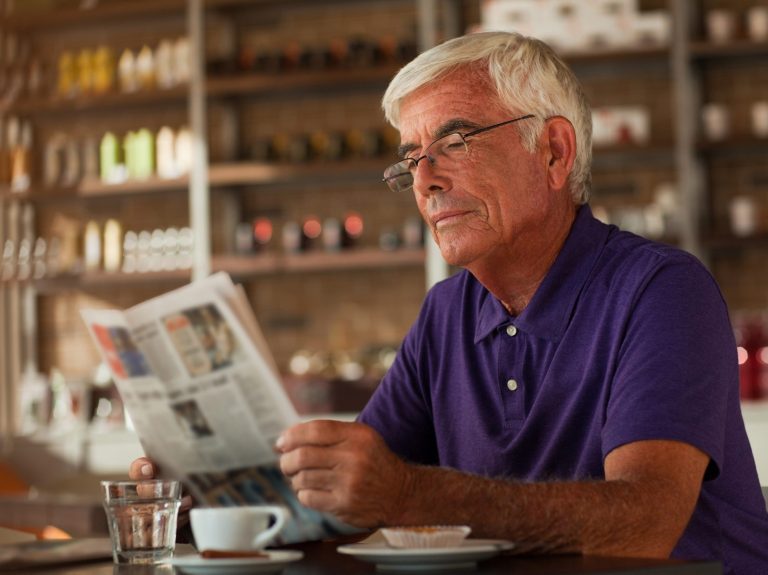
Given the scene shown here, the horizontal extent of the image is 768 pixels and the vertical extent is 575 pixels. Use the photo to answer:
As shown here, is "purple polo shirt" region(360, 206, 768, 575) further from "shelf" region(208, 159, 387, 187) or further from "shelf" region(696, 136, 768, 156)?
"shelf" region(208, 159, 387, 187)

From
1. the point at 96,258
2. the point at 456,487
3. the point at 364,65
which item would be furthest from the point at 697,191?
the point at 456,487

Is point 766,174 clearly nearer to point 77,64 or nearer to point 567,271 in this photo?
point 77,64

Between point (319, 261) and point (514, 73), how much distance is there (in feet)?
12.2

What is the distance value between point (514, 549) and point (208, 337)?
Result: 1.31 feet

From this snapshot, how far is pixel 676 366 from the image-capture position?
4.87 ft

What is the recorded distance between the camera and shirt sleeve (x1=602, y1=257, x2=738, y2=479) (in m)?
1.44

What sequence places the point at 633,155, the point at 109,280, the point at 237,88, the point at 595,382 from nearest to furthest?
the point at 595,382
the point at 633,155
the point at 237,88
the point at 109,280

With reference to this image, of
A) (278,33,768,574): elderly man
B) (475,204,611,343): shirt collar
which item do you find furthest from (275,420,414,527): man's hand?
(475,204,611,343): shirt collar

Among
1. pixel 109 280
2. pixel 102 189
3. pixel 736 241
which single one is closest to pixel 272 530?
pixel 736 241

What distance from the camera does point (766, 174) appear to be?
5.27 m

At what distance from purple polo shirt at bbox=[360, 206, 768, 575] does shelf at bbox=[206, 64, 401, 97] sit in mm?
3647

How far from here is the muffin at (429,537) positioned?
3.91ft

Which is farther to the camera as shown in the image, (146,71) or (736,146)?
(146,71)

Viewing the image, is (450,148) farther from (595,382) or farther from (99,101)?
(99,101)
